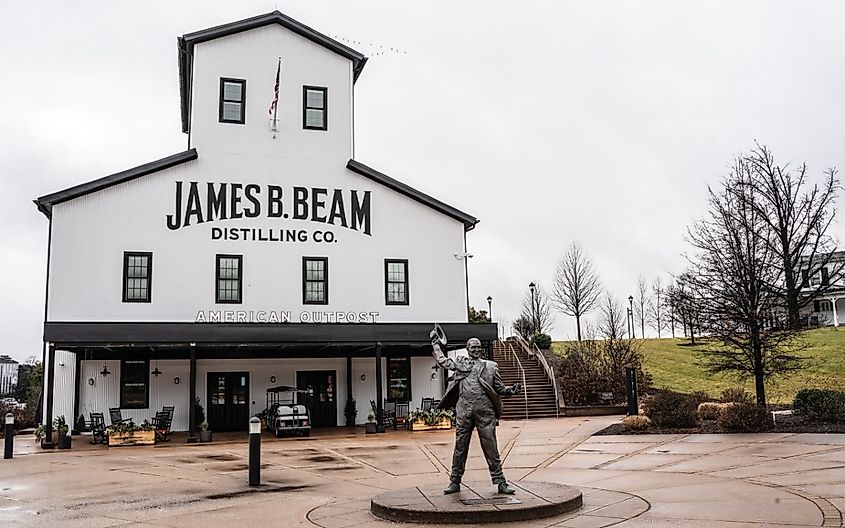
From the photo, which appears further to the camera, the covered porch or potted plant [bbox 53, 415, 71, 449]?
the covered porch

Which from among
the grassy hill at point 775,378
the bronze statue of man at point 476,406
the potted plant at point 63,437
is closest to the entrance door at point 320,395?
the potted plant at point 63,437

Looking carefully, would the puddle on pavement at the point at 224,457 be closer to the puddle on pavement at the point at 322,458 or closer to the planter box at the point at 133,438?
the puddle on pavement at the point at 322,458

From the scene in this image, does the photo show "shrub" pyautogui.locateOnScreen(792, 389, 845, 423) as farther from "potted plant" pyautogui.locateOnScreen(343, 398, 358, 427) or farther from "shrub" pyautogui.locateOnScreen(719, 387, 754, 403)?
"potted plant" pyautogui.locateOnScreen(343, 398, 358, 427)

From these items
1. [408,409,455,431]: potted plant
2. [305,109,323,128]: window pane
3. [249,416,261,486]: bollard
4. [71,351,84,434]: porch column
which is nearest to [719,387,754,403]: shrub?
[408,409,455,431]: potted plant

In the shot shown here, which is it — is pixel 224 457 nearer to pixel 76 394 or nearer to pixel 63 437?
pixel 63 437

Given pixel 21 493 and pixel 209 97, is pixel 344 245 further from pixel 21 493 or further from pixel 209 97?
pixel 21 493

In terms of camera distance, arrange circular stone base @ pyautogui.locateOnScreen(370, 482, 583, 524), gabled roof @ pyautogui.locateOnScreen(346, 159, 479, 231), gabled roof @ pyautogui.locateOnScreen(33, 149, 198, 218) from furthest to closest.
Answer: gabled roof @ pyautogui.locateOnScreen(346, 159, 479, 231) → gabled roof @ pyautogui.locateOnScreen(33, 149, 198, 218) → circular stone base @ pyautogui.locateOnScreen(370, 482, 583, 524)

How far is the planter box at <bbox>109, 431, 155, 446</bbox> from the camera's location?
76.4 ft

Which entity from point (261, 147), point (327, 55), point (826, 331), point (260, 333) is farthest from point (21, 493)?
point (826, 331)

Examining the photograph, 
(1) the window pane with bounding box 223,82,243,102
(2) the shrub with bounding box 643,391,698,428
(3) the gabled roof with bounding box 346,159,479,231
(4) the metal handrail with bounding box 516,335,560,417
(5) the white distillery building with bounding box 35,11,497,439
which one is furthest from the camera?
(4) the metal handrail with bounding box 516,335,560,417

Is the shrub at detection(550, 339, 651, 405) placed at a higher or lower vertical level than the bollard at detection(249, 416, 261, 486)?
higher

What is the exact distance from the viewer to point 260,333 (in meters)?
25.4

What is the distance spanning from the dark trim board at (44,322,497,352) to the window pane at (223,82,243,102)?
9064 millimetres

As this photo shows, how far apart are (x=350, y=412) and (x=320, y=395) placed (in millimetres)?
1500
